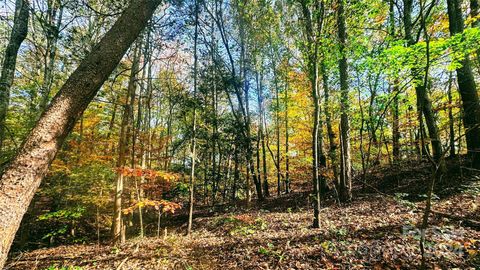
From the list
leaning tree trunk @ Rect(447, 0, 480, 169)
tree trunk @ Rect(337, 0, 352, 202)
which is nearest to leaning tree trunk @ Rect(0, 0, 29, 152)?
tree trunk @ Rect(337, 0, 352, 202)

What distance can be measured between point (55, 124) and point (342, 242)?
5091 millimetres

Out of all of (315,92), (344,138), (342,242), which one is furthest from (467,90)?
(342,242)

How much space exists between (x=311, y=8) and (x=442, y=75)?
6.79 m

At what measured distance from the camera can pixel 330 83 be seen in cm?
984

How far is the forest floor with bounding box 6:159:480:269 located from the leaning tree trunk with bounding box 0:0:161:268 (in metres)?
2.69

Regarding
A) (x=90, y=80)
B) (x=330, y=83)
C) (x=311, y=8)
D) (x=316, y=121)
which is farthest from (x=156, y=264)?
(x=330, y=83)

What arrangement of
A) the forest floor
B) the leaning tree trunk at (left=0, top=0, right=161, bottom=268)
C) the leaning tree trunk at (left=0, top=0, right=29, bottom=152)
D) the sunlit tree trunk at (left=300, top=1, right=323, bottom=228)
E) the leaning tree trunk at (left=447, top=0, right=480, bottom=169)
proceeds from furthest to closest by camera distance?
1. the leaning tree trunk at (left=447, top=0, right=480, bottom=169)
2. the sunlit tree trunk at (left=300, top=1, right=323, bottom=228)
3. the leaning tree trunk at (left=0, top=0, right=29, bottom=152)
4. the forest floor
5. the leaning tree trunk at (left=0, top=0, right=161, bottom=268)

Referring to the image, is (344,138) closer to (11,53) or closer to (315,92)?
(315,92)

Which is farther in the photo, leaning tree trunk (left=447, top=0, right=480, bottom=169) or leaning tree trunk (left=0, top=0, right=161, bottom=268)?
leaning tree trunk (left=447, top=0, right=480, bottom=169)

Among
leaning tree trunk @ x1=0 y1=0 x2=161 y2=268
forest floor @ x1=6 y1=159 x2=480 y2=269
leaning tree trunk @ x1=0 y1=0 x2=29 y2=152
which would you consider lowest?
forest floor @ x1=6 y1=159 x2=480 y2=269

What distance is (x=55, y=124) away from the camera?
8.46 feet

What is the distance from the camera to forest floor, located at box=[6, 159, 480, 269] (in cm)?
371

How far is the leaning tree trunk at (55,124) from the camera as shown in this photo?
2.27 metres

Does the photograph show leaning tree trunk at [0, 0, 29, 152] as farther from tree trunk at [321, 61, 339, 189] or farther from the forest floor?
tree trunk at [321, 61, 339, 189]
